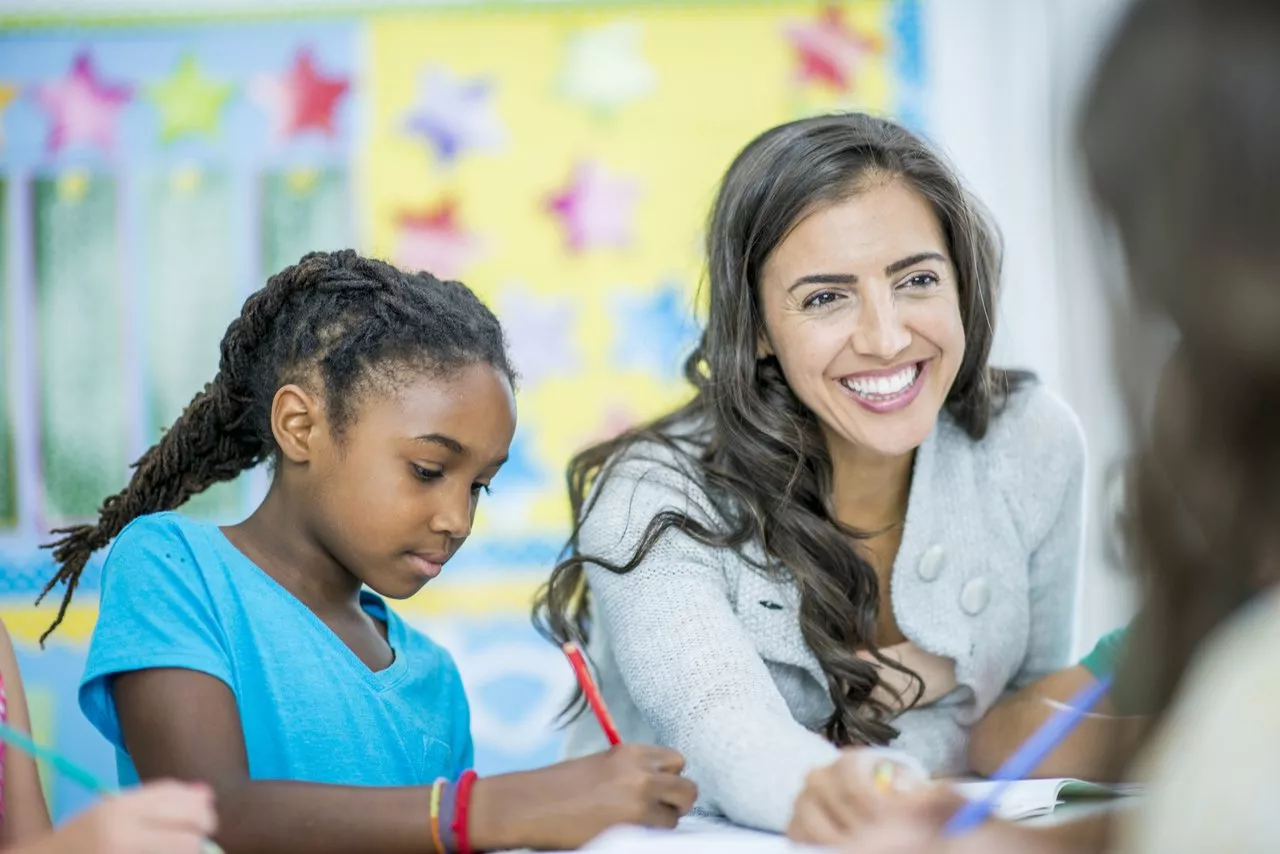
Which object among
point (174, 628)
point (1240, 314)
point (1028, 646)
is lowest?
point (1028, 646)

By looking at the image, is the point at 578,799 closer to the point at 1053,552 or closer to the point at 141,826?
the point at 141,826

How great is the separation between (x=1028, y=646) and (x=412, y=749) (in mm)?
735

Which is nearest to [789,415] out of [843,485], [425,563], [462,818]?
[843,485]

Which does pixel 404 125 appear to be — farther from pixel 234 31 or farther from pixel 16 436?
pixel 16 436

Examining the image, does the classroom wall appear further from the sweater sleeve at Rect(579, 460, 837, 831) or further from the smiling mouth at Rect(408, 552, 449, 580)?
the smiling mouth at Rect(408, 552, 449, 580)

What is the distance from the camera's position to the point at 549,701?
113 inches

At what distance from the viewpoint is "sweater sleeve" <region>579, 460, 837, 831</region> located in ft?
3.32

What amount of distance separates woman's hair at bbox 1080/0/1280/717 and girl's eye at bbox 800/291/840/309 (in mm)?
708

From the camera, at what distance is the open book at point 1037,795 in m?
0.88

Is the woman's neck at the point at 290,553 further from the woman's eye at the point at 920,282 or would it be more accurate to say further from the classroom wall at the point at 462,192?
the classroom wall at the point at 462,192

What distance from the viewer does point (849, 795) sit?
2.78 ft

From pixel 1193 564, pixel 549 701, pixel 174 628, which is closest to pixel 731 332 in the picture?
pixel 174 628

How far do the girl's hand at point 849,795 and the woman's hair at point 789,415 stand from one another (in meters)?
0.43

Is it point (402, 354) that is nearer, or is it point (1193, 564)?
point (1193, 564)
